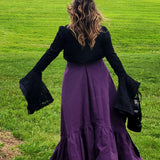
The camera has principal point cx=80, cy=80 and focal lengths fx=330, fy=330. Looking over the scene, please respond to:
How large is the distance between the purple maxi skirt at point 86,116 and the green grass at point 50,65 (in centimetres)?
88

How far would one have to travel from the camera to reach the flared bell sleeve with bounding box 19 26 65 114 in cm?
392

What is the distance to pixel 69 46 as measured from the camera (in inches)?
154

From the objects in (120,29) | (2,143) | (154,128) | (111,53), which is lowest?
(120,29)

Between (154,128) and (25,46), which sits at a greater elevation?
(154,128)

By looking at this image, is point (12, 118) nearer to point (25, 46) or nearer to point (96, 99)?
point (96, 99)

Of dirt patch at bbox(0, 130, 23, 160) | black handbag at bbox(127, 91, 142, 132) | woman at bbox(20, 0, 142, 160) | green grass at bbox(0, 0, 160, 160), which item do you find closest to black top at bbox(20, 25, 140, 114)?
woman at bbox(20, 0, 142, 160)

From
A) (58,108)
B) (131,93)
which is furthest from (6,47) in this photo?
(131,93)

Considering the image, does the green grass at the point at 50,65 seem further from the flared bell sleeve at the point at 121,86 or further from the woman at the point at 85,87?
the flared bell sleeve at the point at 121,86

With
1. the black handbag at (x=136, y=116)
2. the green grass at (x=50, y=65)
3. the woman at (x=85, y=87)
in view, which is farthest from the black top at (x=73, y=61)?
the green grass at (x=50, y=65)

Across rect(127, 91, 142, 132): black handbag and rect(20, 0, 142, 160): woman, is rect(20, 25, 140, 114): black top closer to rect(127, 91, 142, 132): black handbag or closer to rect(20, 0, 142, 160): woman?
rect(20, 0, 142, 160): woman

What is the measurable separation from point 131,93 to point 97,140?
779 mm

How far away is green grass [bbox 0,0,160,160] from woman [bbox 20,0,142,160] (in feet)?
1.35

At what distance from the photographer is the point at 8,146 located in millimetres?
5156

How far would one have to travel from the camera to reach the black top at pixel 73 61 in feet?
12.8
